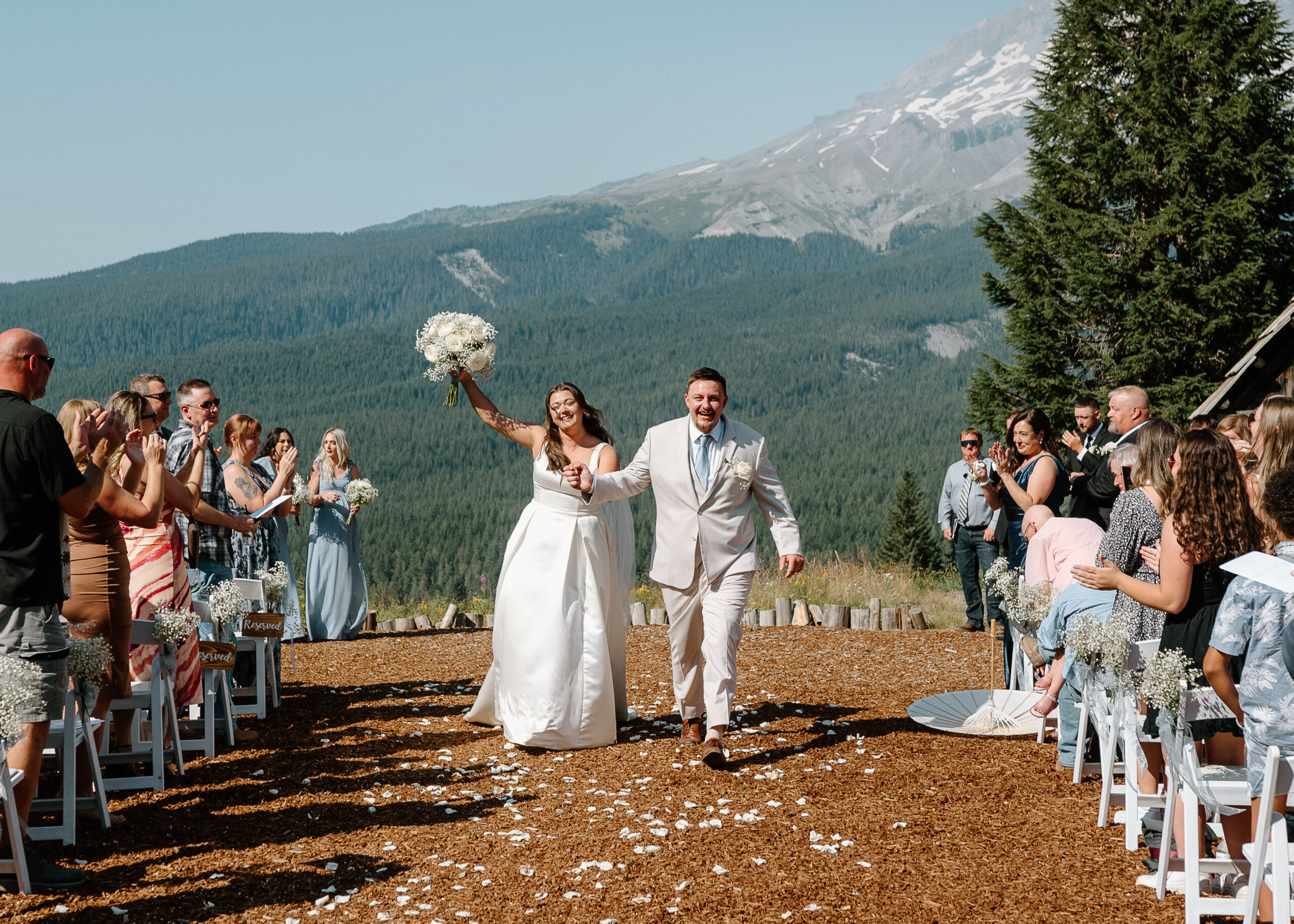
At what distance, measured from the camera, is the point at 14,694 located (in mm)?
3721

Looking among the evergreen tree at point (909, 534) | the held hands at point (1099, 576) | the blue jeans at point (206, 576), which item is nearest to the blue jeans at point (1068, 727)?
the held hands at point (1099, 576)

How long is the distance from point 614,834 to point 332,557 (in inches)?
281

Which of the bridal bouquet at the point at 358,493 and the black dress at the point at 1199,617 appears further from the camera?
the bridal bouquet at the point at 358,493

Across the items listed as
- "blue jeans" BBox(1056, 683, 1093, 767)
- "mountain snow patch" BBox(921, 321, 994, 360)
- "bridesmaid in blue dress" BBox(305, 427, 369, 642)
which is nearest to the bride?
"blue jeans" BBox(1056, 683, 1093, 767)

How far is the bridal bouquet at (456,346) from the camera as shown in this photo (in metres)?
6.74

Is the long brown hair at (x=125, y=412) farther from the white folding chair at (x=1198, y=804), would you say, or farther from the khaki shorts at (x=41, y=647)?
the white folding chair at (x=1198, y=804)

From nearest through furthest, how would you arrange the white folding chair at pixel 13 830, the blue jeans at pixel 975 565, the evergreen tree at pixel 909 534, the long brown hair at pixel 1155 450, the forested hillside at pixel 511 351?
the white folding chair at pixel 13 830, the long brown hair at pixel 1155 450, the blue jeans at pixel 975 565, the evergreen tree at pixel 909 534, the forested hillside at pixel 511 351

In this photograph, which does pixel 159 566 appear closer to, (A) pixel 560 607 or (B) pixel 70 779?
(B) pixel 70 779

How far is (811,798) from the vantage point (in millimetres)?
5379

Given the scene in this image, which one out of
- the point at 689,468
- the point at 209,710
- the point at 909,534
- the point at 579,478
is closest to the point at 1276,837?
the point at 689,468

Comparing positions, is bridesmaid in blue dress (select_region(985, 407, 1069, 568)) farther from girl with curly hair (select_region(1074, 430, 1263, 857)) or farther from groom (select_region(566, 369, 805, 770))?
girl with curly hair (select_region(1074, 430, 1263, 857))

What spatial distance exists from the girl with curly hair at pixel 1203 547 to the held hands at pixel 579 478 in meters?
3.08

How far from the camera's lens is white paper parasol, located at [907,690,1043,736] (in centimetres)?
654

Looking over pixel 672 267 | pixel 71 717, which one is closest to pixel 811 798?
pixel 71 717
